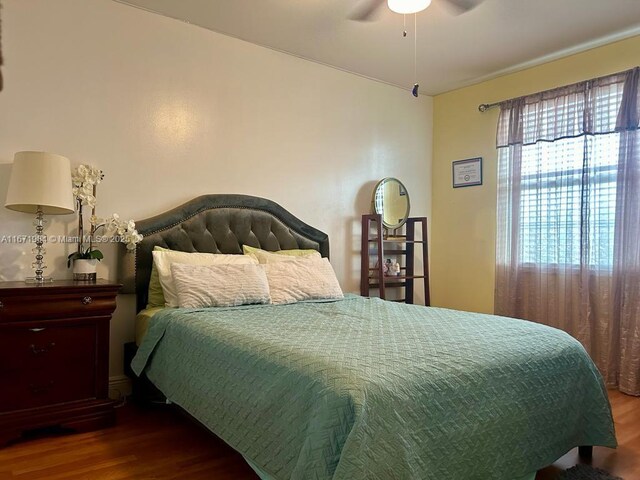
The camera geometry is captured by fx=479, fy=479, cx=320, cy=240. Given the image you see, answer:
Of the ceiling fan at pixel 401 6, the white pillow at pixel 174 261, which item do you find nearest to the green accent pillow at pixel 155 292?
the white pillow at pixel 174 261

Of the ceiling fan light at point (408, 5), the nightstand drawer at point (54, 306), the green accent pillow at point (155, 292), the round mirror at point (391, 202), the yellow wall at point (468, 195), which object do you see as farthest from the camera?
the round mirror at point (391, 202)

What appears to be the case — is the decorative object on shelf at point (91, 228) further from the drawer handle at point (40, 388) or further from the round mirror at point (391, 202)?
the round mirror at point (391, 202)

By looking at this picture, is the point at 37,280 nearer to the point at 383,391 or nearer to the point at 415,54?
the point at 383,391

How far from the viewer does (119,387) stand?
10.0 feet

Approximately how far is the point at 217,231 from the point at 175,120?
2.67 feet

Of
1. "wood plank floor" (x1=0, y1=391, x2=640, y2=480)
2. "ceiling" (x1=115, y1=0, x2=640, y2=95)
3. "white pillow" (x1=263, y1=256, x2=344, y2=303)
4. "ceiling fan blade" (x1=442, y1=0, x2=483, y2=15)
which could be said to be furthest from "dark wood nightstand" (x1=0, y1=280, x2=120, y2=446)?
"ceiling fan blade" (x1=442, y1=0, x2=483, y2=15)

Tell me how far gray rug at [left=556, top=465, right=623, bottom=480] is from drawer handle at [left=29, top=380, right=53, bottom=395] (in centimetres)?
249

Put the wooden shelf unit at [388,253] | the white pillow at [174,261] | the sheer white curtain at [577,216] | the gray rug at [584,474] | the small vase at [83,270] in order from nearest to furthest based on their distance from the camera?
the gray rug at [584,474]
the small vase at [83,270]
the white pillow at [174,261]
the sheer white curtain at [577,216]
the wooden shelf unit at [388,253]

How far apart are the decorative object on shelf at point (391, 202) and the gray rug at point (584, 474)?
8.36 ft

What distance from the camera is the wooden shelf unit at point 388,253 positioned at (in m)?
4.03

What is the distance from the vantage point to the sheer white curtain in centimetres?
335

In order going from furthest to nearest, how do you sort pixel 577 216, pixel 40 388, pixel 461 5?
1. pixel 577 216
2. pixel 461 5
3. pixel 40 388

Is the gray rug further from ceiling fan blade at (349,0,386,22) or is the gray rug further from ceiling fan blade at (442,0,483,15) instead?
ceiling fan blade at (349,0,386,22)

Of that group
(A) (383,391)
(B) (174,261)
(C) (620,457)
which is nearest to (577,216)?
(C) (620,457)
